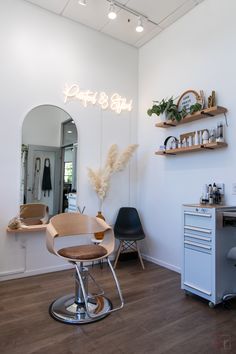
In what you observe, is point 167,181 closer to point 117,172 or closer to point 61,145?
point 117,172

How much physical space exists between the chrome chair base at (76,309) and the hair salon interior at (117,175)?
0.05ft

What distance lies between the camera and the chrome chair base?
2.11 meters

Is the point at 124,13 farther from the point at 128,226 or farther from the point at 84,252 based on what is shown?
the point at 84,252

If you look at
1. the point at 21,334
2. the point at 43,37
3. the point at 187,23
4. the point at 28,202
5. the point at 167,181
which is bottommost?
the point at 21,334

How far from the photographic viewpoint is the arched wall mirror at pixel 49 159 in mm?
3193

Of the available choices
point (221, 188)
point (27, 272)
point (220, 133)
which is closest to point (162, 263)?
point (221, 188)

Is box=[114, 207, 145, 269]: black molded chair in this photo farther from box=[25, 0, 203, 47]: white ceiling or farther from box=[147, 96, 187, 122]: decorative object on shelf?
box=[25, 0, 203, 47]: white ceiling

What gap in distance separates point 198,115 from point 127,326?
235cm

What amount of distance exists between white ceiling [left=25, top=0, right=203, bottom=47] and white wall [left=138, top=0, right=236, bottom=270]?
0.14m

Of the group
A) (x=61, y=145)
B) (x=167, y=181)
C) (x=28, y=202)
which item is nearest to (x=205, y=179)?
(x=167, y=181)

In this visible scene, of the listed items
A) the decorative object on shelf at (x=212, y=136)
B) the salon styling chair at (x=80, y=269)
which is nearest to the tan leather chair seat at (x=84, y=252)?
the salon styling chair at (x=80, y=269)

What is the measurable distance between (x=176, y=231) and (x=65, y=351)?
6.85 ft

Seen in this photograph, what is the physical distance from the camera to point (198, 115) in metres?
2.95

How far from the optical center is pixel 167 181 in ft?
11.7
